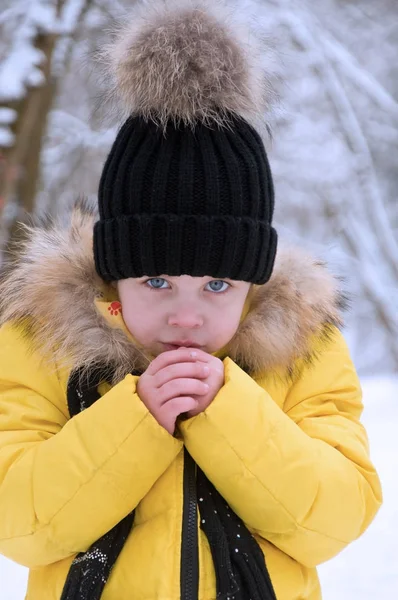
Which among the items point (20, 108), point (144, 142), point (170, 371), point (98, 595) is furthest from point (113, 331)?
point (20, 108)

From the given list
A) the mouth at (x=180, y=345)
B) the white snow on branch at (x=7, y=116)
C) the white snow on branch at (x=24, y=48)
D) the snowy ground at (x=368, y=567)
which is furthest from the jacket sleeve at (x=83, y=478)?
the white snow on branch at (x=24, y=48)

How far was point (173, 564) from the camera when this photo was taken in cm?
115

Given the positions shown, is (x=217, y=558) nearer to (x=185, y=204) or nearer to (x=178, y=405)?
(x=178, y=405)

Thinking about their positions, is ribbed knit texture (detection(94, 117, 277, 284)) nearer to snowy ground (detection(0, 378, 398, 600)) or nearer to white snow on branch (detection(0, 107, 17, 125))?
snowy ground (detection(0, 378, 398, 600))

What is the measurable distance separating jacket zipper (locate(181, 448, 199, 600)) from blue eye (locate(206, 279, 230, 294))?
0.35m

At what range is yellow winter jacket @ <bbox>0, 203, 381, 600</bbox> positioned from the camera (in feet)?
3.75

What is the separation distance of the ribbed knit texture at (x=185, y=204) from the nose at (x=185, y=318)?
2.8 inches

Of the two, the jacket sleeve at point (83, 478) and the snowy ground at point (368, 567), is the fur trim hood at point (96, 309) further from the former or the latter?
the snowy ground at point (368, 567)

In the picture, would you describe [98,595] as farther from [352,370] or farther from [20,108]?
[20,108]

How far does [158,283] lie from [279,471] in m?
0.41

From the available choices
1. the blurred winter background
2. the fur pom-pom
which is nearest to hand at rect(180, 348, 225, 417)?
the fur pom-pom

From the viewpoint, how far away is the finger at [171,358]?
119 cm

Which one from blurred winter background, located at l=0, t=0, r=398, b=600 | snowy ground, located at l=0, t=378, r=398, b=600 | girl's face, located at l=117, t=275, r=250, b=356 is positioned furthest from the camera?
blurred winter background, located at l=0, t=0, r=398, b=600

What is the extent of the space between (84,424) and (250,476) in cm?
30
